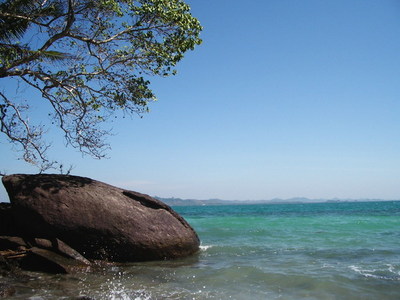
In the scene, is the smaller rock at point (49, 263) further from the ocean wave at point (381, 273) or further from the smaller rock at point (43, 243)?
the ocean wave at point (381, 273)

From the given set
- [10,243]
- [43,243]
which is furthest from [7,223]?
[43,243]

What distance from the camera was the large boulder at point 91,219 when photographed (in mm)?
8766

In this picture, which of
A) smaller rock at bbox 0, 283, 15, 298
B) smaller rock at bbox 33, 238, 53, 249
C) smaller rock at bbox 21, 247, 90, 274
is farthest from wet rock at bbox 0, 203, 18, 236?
smaller rock at bbox 0, 283, 15, 298

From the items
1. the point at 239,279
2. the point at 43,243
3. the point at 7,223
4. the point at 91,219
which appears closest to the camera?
the point at 239,279

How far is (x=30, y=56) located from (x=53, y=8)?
1.76 m

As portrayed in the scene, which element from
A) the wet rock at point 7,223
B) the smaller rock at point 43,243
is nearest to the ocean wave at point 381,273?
the smaller rock at point 43,243

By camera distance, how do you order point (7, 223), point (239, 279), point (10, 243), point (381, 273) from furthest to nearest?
1. point (7, 223)
2. point (10, 243)
3. point (381, 273)
4. point (239, 279)

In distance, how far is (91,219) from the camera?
8.93m

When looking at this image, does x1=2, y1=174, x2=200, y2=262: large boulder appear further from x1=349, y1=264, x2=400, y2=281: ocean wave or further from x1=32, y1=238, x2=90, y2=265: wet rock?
x1=349, y1=264, x2=400, y2=281: ocean wave

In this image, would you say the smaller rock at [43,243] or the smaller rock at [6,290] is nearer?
the smaller rock at [6,290]

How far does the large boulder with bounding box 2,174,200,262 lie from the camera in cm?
877

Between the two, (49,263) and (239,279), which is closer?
(239,279)

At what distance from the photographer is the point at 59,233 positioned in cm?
873

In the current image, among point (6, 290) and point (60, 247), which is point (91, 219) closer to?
point (60, 247)
